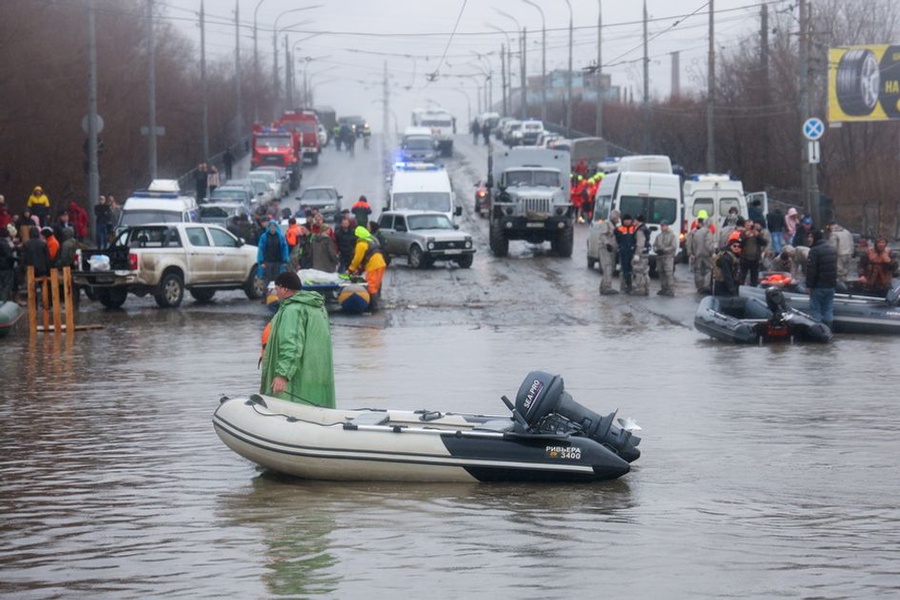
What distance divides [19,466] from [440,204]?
34.6 metres

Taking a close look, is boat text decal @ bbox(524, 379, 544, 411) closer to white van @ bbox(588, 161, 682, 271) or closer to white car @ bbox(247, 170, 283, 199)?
white van @ bbox(588, 161, 682, 271)

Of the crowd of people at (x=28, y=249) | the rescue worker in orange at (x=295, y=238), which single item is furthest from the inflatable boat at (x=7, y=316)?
the rescue worker in orange at (x=295, y=238)

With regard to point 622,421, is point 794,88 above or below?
above

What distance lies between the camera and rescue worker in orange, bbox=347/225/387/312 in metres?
28.6

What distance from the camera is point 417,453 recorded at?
1228 cm

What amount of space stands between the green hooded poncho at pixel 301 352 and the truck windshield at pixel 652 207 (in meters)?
27.2

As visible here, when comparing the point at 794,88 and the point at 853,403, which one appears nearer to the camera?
the point at 853,403

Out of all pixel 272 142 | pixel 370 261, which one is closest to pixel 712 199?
pixel 370 261

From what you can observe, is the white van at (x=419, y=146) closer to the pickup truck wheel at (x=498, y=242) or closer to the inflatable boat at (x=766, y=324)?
the pickup truck wheel at (x=498, y=242)

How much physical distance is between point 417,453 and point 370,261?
16.7 metres

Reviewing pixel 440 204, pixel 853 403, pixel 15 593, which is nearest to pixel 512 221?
pixel 440 204

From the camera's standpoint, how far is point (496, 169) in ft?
166

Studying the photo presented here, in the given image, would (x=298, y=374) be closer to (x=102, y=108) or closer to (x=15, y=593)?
(x=15, y=593)

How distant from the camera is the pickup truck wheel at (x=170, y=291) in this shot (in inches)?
1222
